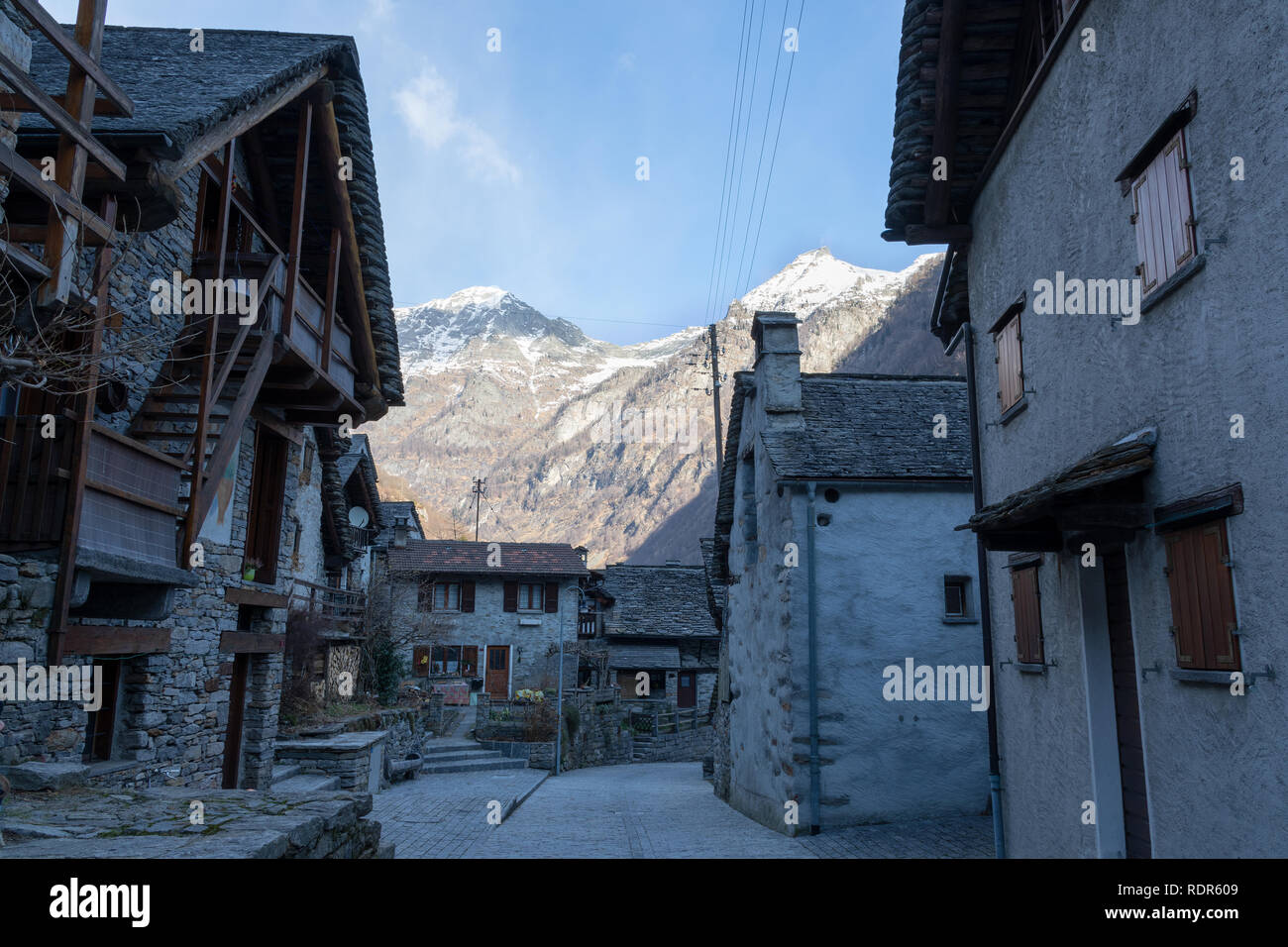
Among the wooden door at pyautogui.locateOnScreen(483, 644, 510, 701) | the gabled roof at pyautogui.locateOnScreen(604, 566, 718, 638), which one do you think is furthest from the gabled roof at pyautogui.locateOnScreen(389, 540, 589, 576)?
the wooden door at pyautogui.locateOnScreen(483, 644, 510, 701)

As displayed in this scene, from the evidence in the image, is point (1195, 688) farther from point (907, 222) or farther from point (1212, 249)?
point (907, 222)

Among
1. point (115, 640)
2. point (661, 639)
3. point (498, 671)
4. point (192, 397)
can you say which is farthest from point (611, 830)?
point (498, 671)

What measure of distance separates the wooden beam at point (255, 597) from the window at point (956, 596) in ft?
32.5

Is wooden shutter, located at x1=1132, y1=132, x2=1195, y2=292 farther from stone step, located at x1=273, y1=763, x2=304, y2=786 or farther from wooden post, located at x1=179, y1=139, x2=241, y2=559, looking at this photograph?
stone step, located at x1=273, y1=763, x2=304, y2=786

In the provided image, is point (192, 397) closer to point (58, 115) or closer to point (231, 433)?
point (231, 433)

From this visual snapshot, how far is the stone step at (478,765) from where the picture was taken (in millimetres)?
22250

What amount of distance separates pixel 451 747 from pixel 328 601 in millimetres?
5252

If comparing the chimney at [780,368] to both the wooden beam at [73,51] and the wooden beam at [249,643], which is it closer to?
the wooden beam at [249,643]

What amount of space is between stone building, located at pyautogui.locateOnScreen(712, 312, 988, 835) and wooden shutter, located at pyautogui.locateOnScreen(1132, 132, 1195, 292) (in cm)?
756

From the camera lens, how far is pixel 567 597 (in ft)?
131

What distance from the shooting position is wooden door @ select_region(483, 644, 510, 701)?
39188 millimetres

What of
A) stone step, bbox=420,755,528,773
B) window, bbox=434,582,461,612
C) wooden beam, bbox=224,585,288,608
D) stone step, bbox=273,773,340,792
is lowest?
stone step, bbox=420,755,528,773

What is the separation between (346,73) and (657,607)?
99.3ft

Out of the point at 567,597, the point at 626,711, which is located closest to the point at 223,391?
the point at 626,711
